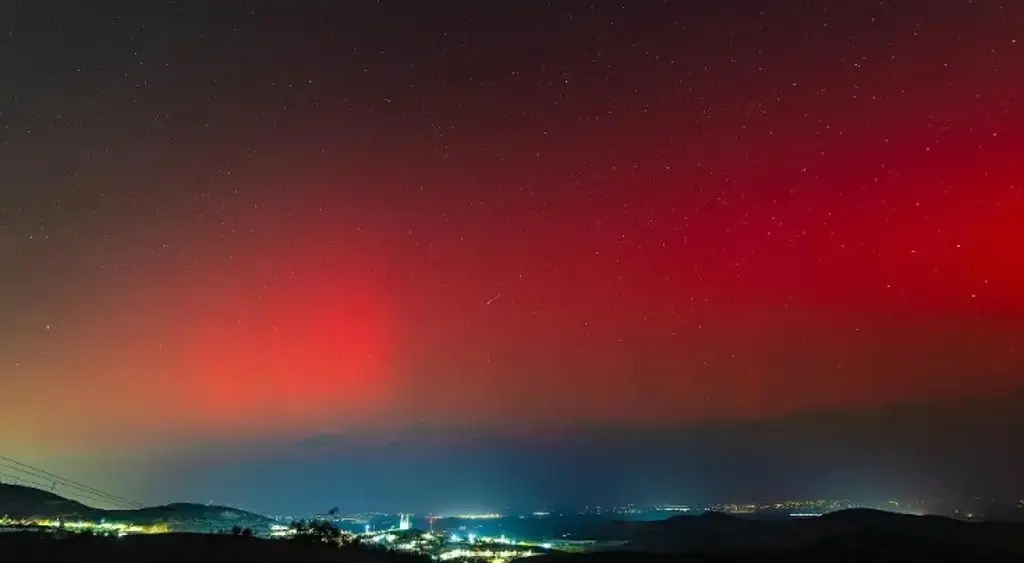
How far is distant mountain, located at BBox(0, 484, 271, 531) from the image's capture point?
84.2 meters

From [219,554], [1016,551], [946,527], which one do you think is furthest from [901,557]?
[219,554]

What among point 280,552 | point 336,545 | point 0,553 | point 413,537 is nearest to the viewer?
point 0,553

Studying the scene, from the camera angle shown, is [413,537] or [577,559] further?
[413,537]

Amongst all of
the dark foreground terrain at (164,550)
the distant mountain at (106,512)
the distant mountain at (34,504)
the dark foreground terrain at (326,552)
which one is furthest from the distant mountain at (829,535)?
the distant mountain at (34,504)

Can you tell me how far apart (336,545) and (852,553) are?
39328 mm

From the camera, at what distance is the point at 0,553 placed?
42.1 m

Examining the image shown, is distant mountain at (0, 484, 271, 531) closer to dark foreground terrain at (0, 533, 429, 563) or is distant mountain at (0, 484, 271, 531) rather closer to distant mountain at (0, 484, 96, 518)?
distant mountain at (0, 484, 96, 518)

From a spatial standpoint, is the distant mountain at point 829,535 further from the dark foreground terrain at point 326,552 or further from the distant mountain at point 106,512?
the distant mountain at point 106,512

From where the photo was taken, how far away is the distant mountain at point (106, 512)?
8419 cm

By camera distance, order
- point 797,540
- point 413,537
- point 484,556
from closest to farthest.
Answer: point 484,556, point 797,540, point 413,537

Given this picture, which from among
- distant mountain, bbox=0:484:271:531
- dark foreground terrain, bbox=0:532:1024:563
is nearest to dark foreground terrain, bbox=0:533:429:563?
dark foreground terrain, bbox=0:532:1024:563

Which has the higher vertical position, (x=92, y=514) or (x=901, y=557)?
(x=92, y=514)

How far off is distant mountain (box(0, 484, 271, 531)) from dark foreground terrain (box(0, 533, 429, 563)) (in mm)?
31772

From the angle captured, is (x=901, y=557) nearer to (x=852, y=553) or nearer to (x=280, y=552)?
(x=852, y=553)
